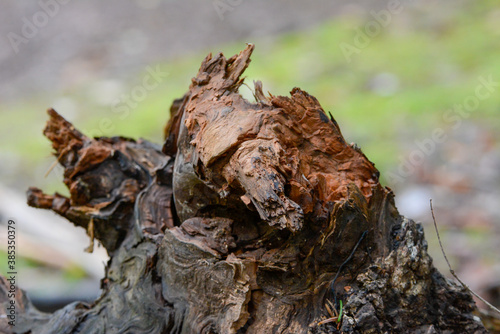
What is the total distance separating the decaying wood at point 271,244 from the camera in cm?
131

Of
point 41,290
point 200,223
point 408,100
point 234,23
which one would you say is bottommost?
point 41,290

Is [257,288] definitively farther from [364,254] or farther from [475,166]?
[475,166]

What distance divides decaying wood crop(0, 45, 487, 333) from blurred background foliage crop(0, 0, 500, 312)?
1345 mm

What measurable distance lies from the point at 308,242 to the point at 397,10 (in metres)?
6.20

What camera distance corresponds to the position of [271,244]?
4.54 feet

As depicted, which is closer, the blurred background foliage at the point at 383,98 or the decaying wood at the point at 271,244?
the decaying wood at the point at 271,244

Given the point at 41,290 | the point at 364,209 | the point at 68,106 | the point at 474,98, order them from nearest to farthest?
the point at 364,209, the point at 41,290, the point at 474,98, the point at 68,106

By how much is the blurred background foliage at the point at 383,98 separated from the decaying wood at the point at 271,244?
4.41ft

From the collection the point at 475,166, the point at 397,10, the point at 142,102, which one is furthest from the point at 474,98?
the point at 142,102

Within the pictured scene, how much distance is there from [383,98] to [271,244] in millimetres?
4002

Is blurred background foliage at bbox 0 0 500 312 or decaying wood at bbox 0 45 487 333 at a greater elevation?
blurred background foliage at bbox 0 0 500 312

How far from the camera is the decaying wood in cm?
131

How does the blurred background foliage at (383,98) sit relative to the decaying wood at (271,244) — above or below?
above

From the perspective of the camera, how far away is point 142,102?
18.8 ft
